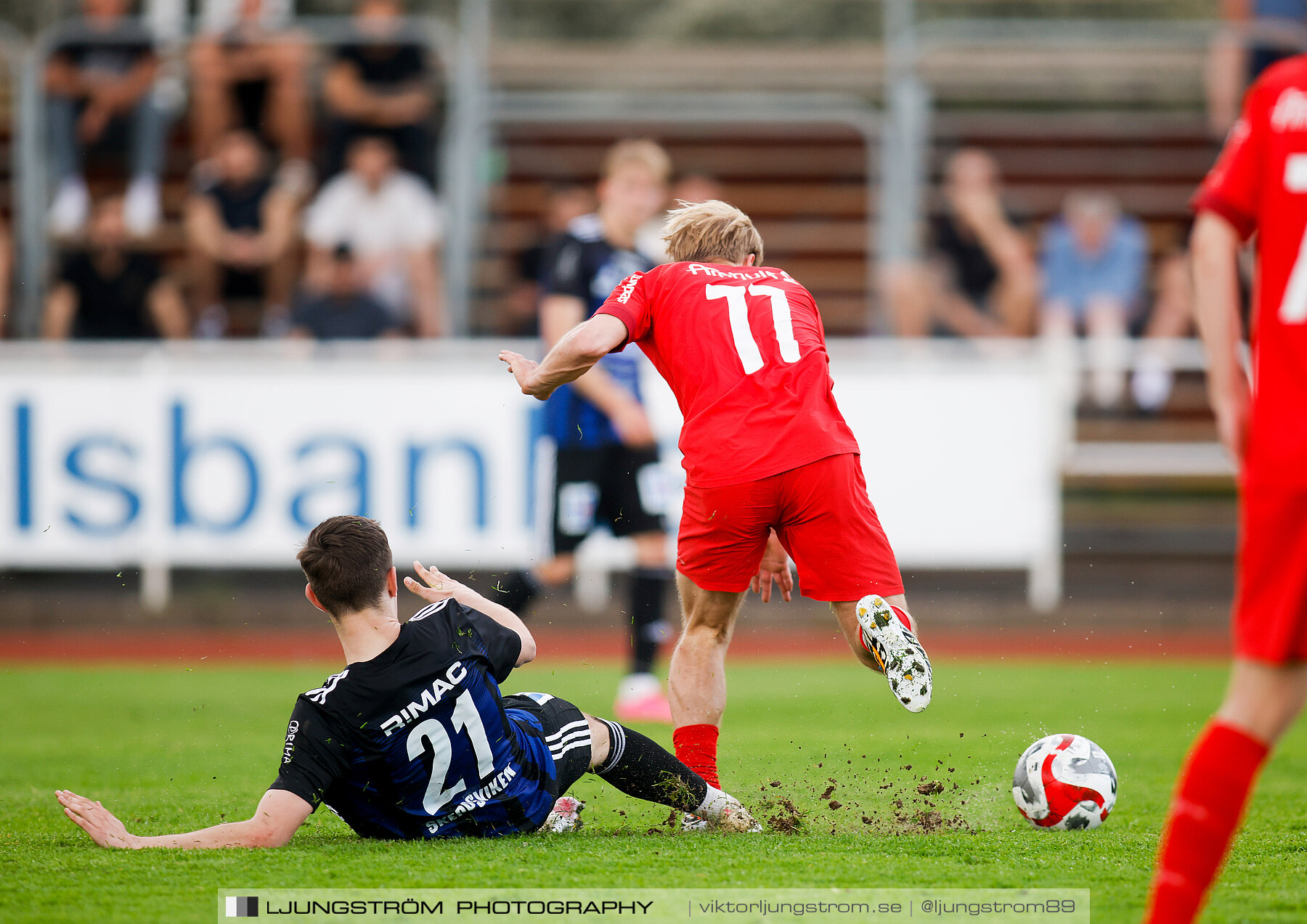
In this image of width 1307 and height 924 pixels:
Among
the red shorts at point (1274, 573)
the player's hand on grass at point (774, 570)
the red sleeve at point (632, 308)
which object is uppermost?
the red sleeve at point (632, 308)

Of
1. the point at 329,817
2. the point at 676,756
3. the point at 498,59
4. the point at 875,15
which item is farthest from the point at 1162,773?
the point at 875,15

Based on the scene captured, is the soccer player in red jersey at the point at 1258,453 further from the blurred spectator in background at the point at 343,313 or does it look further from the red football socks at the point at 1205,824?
the blurred spectator in background at the point at 343,313

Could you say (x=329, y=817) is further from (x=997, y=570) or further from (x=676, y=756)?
(x=997, y=570)

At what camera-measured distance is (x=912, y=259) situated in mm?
11609

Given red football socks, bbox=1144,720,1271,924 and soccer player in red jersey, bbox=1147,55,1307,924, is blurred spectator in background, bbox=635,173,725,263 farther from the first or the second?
red football socks, bbox=1144,720,1271,924

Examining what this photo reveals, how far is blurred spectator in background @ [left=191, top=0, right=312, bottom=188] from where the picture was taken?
1246cm

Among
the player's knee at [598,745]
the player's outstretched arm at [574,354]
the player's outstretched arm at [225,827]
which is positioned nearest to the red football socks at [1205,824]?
the player's knee at [598,745]

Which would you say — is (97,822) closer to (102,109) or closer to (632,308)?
(632,308)

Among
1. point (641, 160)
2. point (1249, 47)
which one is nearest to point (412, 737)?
point (641, 160)

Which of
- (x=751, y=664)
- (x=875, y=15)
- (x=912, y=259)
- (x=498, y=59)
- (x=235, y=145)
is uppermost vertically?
(x=875, y=15)

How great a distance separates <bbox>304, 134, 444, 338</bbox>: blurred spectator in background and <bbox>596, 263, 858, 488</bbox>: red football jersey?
743cm

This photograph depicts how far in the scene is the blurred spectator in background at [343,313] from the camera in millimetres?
10969

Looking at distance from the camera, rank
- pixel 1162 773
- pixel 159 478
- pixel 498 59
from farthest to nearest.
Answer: pixel 498 59 < pixel 159 478 < pixel 1162 773

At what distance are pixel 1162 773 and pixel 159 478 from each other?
7.35 meters
